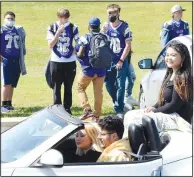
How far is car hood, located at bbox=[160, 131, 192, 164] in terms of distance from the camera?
234 inches

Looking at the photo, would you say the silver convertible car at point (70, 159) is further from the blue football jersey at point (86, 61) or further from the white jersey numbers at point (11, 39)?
the white jersey numbers at point (11, 39)

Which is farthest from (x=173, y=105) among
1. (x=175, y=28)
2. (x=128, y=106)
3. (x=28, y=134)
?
A: (x=175, y=28)

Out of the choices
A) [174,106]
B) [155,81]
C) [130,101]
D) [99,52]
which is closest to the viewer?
[174,106]

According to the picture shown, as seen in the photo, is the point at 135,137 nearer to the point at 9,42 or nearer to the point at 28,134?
the point at 28,134

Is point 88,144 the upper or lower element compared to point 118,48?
lower

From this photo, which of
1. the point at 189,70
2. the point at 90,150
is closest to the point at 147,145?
the point at 90,150

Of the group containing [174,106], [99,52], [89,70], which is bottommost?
[174,106]

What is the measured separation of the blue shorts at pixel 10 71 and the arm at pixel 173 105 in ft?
16.7

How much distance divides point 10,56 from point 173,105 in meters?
5.17

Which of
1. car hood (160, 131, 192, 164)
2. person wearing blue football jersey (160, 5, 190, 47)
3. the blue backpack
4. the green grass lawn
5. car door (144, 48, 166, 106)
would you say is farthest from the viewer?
the green grass lawn

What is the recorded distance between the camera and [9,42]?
38.2 feet

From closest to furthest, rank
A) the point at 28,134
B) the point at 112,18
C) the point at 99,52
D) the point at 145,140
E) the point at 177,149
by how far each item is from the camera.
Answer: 1. the point at 177,149
2. the point at 145,140
3. the point at 28,134
4. the point at 99,52
5. the point at 112,18

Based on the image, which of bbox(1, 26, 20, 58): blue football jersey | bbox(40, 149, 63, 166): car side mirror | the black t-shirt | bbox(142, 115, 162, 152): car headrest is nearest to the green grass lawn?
bbox(1, 26, 20, 58): blue football jersey

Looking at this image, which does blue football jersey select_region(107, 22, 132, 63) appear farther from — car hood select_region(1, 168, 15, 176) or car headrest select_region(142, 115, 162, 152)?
car hood select_region(1, 168, 15, 176)
